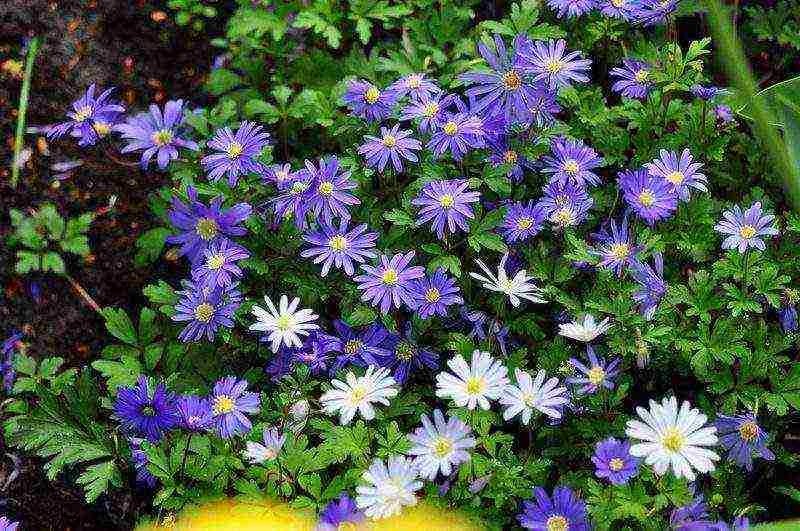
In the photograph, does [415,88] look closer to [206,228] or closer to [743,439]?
[206,228]

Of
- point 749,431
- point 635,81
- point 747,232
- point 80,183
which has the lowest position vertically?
point 749,431

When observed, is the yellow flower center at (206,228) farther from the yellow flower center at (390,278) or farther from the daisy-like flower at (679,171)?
the daisy-like flower at (679,171)

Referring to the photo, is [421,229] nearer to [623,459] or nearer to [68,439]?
[623,459]

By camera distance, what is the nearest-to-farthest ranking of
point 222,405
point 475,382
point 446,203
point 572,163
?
point 475,382, point 222,405, point 446,203, point 572,163

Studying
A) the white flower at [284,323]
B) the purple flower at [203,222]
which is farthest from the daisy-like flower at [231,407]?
the purple flower at [203,222]

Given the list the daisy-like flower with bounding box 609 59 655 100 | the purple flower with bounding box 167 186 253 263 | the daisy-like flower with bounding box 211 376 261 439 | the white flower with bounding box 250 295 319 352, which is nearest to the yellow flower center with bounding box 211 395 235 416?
the daisy-like flower with bounding box 211 376 261 439

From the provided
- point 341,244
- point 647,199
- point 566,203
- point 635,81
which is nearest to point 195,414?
point 341,244

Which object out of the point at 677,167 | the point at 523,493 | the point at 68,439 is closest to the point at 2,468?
the point at 68,439
